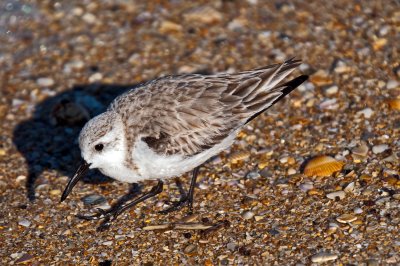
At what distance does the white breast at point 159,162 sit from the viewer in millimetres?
6086

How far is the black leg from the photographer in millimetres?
6359

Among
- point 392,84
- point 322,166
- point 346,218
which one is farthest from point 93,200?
point 392,84

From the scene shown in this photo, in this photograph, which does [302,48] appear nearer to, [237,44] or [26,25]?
[237,44]

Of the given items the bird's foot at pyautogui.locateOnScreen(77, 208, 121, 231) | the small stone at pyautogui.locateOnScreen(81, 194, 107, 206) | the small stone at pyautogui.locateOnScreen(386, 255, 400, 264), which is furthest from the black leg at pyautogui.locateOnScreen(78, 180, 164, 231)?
the small stone at pyautogui.locateOnScreen(386, 255, 400, 264)

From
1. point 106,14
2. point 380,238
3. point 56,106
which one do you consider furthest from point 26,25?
point 380,238

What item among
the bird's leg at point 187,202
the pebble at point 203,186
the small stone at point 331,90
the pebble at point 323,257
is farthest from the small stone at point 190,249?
the small stone at point 331,90

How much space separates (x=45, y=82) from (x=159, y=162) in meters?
2.67

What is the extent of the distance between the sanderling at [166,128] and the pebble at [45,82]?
77.9 inches

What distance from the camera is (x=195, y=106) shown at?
20.6 ft

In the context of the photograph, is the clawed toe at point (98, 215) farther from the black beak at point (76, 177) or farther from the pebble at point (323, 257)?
the pebble at point (323, 257)

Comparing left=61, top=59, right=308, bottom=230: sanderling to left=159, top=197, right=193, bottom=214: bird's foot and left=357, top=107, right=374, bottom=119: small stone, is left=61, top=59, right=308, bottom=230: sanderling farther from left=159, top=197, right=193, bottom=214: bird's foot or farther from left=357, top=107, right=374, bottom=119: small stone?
left=357, top=107, right=374, bottom=119: small stone

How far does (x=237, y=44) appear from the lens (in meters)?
8.52

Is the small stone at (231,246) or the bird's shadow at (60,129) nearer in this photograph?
the small stone at (231,246)

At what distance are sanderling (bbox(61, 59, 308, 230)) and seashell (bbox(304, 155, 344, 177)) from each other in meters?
0.75
